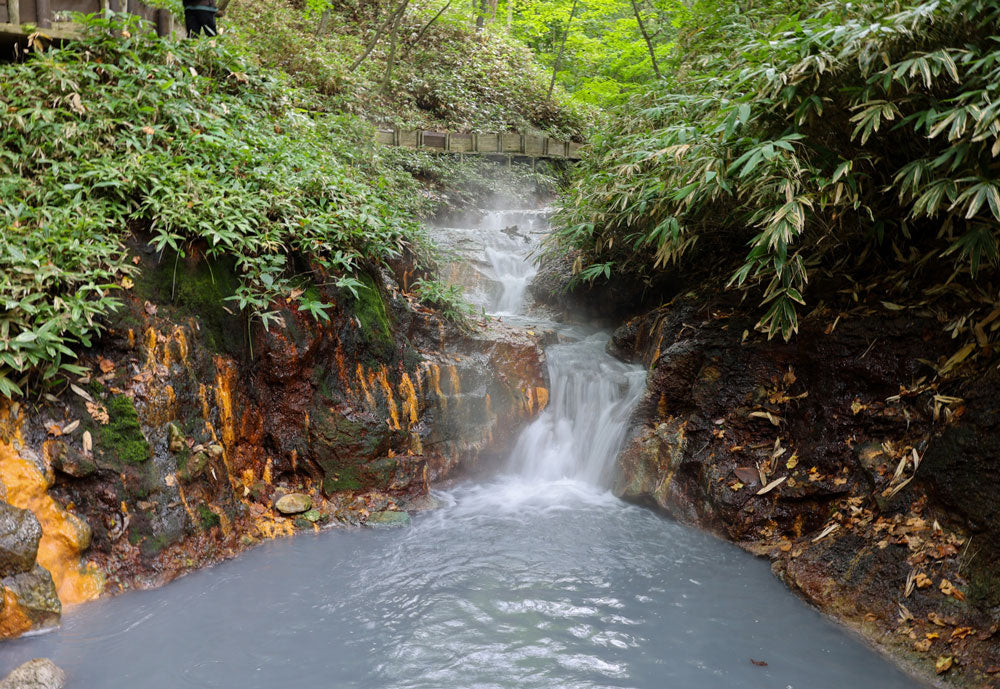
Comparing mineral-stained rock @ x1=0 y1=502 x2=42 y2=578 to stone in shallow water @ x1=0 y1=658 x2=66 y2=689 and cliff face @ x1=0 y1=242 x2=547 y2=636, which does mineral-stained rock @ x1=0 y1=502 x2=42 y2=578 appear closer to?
cliff face @ x1=0 y1=242 x2=547 y2=636

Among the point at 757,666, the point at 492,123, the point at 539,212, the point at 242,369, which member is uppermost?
the point at 492,123

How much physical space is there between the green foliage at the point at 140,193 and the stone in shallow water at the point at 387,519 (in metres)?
2.00

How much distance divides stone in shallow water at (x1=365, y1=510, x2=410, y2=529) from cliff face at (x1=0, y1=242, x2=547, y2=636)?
1.1 inches

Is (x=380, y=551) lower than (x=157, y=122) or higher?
lower

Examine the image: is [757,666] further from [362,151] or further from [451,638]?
[362,151]

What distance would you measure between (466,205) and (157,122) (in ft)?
24.0

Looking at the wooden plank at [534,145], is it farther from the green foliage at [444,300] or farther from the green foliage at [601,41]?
the green foliage at [444,300]

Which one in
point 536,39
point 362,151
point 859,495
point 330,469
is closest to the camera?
point 859,495

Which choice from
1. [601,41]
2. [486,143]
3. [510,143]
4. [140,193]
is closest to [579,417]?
[140,193]

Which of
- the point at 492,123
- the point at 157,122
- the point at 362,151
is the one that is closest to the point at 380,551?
the point at 157,122

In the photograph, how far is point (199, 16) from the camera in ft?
23.4

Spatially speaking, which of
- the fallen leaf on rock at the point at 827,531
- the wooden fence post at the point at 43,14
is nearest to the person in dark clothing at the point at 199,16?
the wooden fence post at the point at 43,14

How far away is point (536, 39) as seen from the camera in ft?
76.5

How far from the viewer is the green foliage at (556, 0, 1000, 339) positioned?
3777mm
